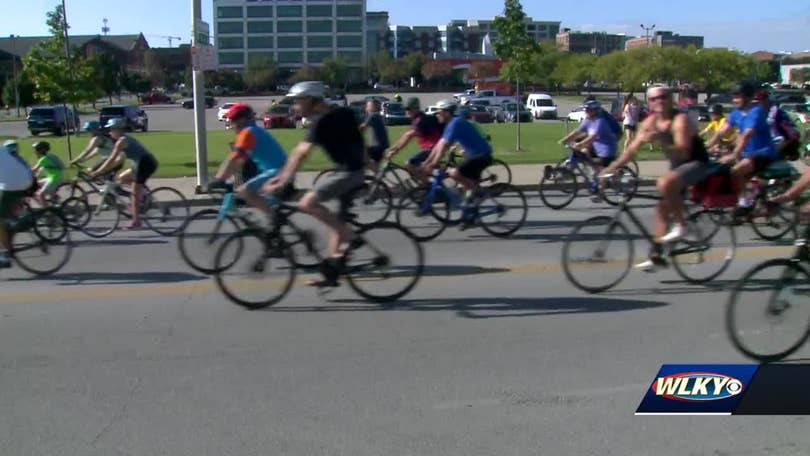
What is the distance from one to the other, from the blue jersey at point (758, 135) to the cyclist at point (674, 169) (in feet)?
9.16

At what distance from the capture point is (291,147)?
28344 mm

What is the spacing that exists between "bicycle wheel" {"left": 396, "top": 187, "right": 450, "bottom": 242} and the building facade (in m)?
103

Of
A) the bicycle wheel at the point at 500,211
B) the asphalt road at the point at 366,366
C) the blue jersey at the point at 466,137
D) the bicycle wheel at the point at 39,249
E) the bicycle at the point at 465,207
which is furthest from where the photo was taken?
the bicycle wheel at the point at 500,211

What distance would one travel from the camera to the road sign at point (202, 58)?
1616 centimetres

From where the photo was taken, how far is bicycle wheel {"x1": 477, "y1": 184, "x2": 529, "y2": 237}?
1105 centimetres

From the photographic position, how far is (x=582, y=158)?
13.9 m

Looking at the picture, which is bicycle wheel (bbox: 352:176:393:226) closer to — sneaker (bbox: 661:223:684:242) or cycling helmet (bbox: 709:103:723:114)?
sneaker (bbox: 661:223:684:242)

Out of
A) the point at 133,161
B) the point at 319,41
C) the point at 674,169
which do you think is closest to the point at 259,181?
the point at 674,169

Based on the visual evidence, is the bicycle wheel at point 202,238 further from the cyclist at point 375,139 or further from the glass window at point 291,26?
the glass window at point 291,26

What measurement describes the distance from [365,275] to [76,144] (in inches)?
1003

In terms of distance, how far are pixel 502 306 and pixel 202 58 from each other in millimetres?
10639

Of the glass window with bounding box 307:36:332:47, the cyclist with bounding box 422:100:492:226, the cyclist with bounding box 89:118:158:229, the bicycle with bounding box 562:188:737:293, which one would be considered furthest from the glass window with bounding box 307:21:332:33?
the bicycle with bounding box 562:188:737:293

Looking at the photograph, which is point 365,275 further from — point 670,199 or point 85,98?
point 85,98

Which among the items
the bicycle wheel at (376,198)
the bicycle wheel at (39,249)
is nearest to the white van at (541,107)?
the bicycle wheel at (376,198)
